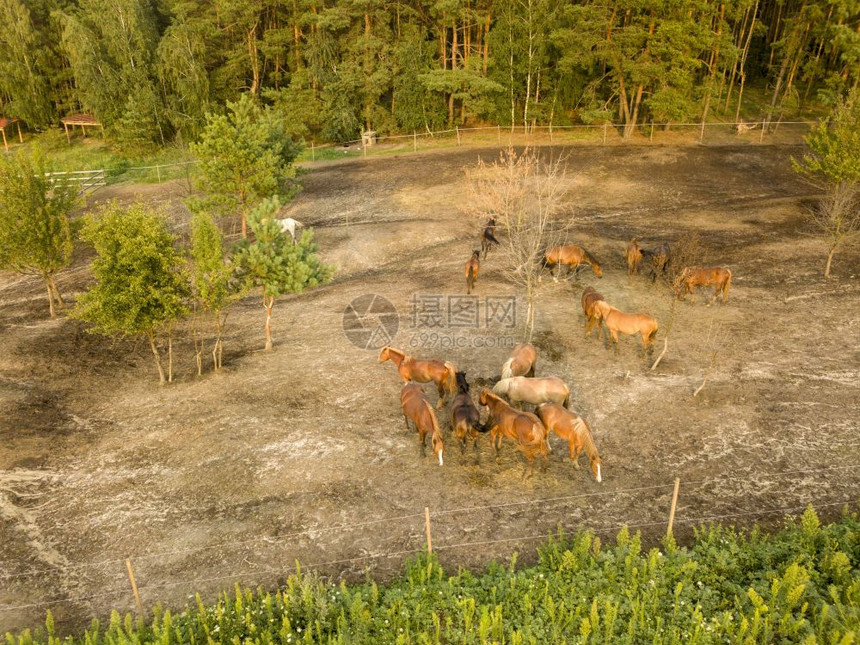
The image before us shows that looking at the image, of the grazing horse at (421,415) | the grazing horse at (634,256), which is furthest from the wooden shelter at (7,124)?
the grazing horse at (634,256)

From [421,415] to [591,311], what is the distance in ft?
21.9

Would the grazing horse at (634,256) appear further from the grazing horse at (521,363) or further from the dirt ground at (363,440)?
the grazing horse at (521,363)

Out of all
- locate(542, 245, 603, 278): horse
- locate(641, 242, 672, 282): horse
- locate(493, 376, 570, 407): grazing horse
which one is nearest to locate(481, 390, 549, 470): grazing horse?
locate(493, 376, 570, 407): grazing horse

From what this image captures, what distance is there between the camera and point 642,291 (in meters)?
19.2

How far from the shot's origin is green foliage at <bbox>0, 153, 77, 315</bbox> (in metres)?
17.8

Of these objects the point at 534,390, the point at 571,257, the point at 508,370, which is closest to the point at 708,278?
the point at 571,257

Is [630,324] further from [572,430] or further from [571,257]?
[572,430]

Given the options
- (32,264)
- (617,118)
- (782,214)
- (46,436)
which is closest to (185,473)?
(46,436)

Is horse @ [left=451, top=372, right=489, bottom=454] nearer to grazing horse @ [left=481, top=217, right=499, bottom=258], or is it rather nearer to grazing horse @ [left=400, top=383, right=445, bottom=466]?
grazing horse @ [left=400, top=383, right=445, bottom=466]

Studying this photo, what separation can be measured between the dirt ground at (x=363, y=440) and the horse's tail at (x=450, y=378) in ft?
4.43

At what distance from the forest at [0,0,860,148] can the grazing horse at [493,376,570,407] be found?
988 inches

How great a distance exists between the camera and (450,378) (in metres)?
14.0

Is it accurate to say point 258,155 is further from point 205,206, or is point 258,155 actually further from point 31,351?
point 31,351

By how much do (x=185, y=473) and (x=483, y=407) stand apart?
7.01m
